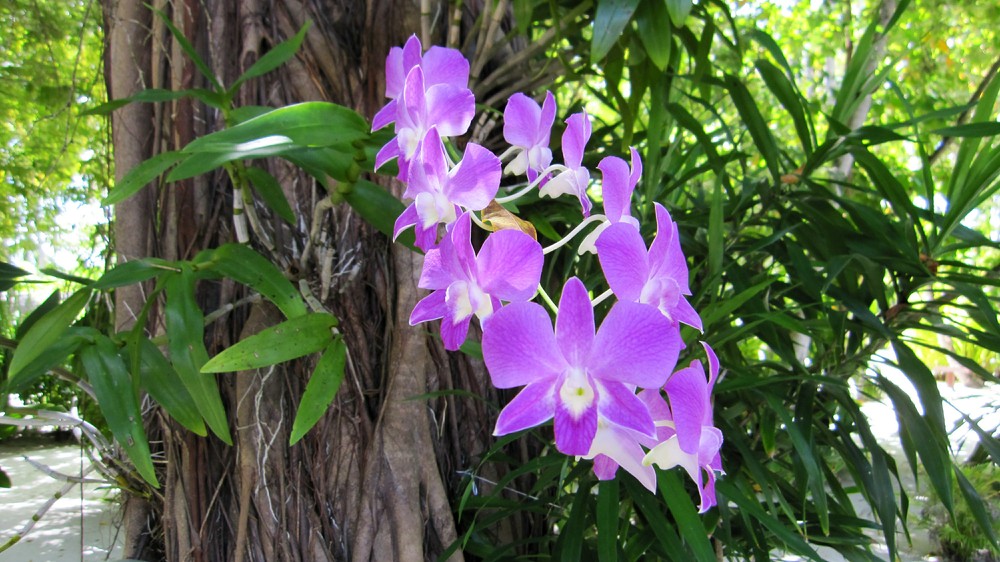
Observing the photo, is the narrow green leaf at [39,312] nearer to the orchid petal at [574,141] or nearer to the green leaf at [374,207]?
the green leaf at [374,207]

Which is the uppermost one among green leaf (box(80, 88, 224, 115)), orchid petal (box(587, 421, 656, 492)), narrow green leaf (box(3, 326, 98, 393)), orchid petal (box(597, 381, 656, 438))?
green leaf (box(80, 88, 224, 115))

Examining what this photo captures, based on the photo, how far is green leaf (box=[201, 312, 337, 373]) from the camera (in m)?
0.62

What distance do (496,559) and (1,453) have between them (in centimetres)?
361

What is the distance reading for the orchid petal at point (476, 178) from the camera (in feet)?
1.11

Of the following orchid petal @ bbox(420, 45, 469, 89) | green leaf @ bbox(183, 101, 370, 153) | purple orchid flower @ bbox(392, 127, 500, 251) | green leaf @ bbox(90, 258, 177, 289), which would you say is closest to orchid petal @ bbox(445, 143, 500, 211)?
purple orchid flower @ bbox(392, 127, 500, 251)

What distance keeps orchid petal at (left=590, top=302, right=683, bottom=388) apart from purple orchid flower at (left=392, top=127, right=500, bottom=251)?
0.09 meters

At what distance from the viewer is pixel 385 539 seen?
84 centimetres

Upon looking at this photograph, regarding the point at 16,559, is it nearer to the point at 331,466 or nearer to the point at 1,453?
the point at 331,466

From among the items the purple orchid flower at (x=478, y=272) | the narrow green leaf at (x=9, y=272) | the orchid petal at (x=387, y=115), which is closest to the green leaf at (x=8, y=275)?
the narrow green leaf at (x=9, y=272)

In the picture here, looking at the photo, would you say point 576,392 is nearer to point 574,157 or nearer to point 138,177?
point 574,157

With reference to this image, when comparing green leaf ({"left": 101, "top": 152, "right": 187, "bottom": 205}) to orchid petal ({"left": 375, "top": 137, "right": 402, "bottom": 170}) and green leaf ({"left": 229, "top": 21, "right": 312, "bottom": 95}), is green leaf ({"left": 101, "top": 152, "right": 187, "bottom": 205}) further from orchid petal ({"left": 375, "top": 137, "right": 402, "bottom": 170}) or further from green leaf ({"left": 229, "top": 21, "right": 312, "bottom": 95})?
orchid petal ({"left": 375, "top": 137, "right": 402, "bottom": 170})

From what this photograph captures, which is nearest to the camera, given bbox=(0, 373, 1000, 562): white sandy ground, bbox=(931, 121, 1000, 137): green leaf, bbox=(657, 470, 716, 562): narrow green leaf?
bbox=(657, 470, 716, 562): narrow green leaf

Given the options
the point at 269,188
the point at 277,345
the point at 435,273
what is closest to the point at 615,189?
the point at 435,273

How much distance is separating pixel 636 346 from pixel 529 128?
0.75 feet
